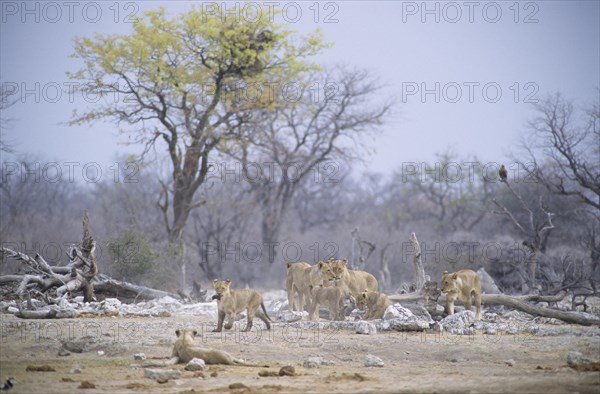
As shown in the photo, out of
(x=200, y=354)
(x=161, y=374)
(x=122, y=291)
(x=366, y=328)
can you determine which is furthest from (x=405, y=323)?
(x=122, y=291)

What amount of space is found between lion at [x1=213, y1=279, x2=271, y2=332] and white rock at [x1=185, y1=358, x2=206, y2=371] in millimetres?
3204

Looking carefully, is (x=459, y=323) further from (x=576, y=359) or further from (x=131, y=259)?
(x=131, y=259)

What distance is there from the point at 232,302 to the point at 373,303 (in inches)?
123

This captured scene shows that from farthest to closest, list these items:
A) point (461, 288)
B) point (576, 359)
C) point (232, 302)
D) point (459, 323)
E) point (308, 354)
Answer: point (461, 288), point (459, 323), point (232, 302), point (308, 354), point (576, 359)

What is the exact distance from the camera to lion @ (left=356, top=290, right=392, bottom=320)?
16.3m

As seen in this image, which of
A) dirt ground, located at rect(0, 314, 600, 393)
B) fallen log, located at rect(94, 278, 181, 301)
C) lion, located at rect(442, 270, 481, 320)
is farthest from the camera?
fallen log, located at rect(94, 278, 181, 301)

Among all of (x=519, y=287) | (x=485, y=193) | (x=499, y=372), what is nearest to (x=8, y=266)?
(x=519, y=287)

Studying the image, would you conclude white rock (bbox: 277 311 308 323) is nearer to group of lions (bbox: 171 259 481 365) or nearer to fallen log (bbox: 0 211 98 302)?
group of lions (bbox: 171 259 481 365)

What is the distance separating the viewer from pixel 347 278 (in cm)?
1744

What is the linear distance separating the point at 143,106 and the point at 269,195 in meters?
12.0

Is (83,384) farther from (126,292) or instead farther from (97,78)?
(97,78)

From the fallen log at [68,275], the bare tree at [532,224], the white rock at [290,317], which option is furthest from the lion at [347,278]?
the fallen log at [68,275]

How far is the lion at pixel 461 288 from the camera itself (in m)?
16.6

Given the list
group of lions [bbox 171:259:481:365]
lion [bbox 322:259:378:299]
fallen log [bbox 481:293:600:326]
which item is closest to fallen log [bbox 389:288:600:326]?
fallen log [bbox 481:293:600:326]
